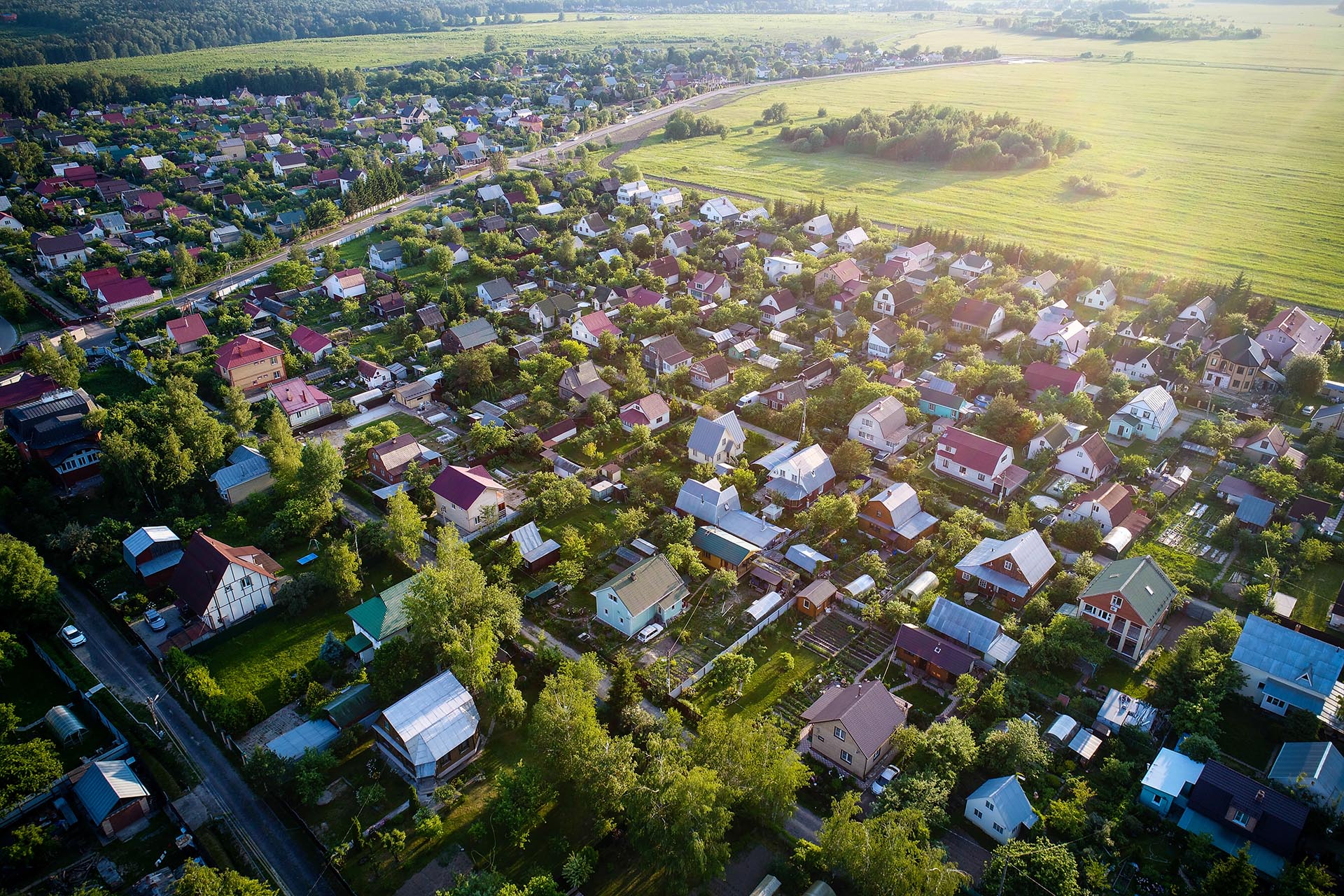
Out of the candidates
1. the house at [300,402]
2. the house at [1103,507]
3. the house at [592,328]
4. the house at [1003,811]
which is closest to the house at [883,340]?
the house at [592,328]

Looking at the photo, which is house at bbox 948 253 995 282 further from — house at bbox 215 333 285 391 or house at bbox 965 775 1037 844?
house at bbox 215 333 285 391

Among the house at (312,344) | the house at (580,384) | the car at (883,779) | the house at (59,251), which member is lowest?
the car at (883,779)

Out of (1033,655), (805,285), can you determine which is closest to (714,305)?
(805,285)

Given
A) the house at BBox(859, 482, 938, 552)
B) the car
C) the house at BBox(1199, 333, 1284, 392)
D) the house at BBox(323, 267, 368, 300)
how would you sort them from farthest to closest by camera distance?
the house at BBox(323, 267, 368, 300)
the house at BBox(1199, 333, 1284, 392)
the house at BBox(859, 482, 938, 552)
the car

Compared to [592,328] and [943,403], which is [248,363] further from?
[943,403]

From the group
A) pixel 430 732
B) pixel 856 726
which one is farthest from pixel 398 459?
pixel 856 726

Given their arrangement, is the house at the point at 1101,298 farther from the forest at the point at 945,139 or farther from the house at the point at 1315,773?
the forest at the point at 945,139

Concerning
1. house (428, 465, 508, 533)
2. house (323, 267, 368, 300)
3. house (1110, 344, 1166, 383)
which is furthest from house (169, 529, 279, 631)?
house (1110, 344, 1166, 383)
